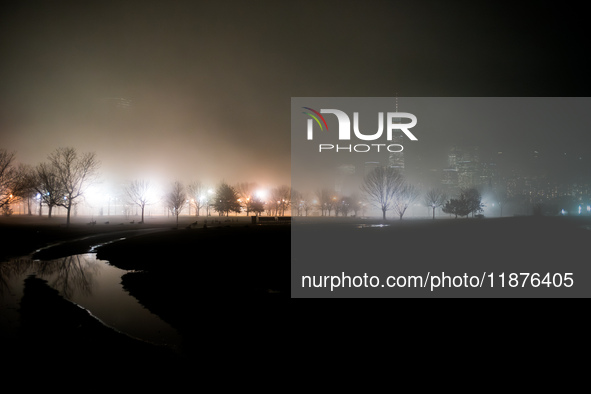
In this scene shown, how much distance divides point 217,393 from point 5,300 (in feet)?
34.3

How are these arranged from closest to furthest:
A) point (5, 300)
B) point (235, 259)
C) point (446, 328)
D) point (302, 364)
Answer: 1. point (302, 364)
2. point (446, 328)
3. point (5, 300)
4. point (235, 259)

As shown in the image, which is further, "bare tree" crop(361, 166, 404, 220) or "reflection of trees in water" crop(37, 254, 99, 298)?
"bare tree" crop(361, 166, 404, 220)

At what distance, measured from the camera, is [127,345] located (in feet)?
24.6

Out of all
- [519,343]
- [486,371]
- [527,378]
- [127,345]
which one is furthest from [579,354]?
[127,345]

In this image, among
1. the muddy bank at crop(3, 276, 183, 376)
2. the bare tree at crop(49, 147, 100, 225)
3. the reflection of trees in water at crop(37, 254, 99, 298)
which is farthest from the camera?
the bare tree at crop(49, 147, 100, 225)

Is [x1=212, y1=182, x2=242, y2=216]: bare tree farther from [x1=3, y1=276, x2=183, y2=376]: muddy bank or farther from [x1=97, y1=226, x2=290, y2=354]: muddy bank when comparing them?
[x1=3, y1=276, x2=183, y2=376]: muddy bank

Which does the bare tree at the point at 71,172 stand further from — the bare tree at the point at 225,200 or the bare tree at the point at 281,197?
the bare tree at the point at 281,197

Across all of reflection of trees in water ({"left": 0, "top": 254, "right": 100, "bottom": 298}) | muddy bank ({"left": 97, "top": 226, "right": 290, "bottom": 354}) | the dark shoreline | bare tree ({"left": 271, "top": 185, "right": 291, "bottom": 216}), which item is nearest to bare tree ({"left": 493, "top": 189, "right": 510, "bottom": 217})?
bare tree ({"left": 271, "top": 185, "right": 291, "bottom": 216})

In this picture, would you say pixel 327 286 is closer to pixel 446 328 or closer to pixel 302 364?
pixel 446 328

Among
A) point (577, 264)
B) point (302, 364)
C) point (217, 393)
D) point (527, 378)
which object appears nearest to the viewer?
point (217, 393)

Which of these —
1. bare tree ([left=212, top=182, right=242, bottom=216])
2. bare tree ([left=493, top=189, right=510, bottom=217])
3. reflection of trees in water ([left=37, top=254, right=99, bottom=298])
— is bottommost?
reflection of trees in water ([left=37, top=254, right=99, bottom=298])

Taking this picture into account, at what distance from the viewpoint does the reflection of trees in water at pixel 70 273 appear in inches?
531

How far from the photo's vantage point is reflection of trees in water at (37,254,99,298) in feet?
44.2

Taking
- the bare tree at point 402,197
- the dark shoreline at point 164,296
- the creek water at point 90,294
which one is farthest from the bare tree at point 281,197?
the creek water at point 90,294
